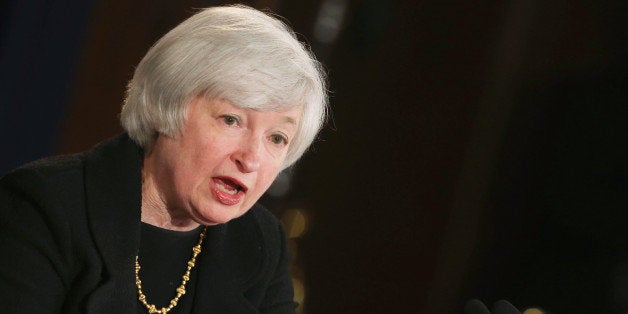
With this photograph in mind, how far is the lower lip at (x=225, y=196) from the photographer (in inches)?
50.1

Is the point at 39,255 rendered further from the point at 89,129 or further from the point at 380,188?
the point at 380,188

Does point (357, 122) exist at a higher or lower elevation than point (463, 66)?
lower

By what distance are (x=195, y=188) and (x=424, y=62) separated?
2.04 meters

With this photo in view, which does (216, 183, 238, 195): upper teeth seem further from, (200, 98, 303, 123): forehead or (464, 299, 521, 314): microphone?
(464, 299, 521, 314): microphone

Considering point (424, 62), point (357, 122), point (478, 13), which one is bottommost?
point (357, 122)

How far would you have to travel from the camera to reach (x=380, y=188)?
3.23 meters

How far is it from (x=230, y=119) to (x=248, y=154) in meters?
0.06

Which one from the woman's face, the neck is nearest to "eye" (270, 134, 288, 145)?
the woman's face

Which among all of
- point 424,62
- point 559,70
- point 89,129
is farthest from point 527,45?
point 89,129

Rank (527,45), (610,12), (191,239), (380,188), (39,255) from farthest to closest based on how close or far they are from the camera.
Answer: (380,188) < (527,45) < (610,12) < (191,239) < (39,255)

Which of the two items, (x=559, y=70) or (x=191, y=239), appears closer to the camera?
(x=191, y=239)

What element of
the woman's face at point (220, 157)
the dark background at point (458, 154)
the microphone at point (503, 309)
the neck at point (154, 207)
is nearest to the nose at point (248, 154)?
the woman's face at point (220, 157)

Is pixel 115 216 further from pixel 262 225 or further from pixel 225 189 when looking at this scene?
pixel 262 225

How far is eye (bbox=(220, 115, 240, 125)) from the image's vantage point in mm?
1251
